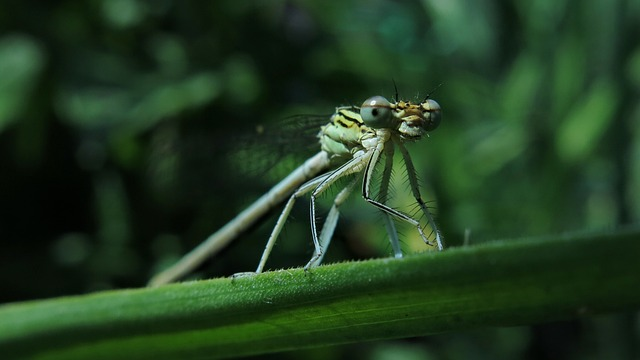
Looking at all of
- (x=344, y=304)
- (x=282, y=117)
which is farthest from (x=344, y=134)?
(x=344, y=304)

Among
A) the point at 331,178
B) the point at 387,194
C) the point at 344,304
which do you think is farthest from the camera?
the point at 387,194

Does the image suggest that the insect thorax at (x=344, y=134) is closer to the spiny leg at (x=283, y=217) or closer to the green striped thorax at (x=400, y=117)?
the green striped thorax at (x=400, y=117)

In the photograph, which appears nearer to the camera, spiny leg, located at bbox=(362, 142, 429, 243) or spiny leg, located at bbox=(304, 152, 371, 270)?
spiny leg, located at bbox=(362, 142, 429, 243)

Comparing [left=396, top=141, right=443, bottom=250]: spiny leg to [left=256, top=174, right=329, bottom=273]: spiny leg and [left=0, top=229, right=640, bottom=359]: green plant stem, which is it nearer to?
[left=256, top=174, right=329, bottom=273]: spiny leg

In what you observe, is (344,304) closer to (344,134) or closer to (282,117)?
(344,134)

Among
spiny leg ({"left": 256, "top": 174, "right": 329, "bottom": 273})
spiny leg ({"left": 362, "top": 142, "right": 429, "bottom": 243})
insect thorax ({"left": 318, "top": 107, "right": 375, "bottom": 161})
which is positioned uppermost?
insect thorax ({"left": 318, "top": 107, "right": 375, "bottom": 161})

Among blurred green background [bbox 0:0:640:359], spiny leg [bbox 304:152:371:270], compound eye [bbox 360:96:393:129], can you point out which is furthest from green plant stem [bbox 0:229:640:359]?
Result: blurred green background [bbox 0:0:640:359]

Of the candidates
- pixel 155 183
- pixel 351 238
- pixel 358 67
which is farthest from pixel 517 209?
pixel 155 183
